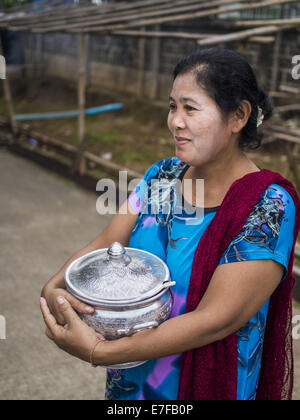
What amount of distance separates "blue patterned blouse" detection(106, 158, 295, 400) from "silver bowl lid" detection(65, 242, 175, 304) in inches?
3.6

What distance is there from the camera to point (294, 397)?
267 cm

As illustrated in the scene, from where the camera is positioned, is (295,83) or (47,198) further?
(295,83)

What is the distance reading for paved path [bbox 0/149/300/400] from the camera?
8.94ft

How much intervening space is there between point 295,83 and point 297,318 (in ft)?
19.3

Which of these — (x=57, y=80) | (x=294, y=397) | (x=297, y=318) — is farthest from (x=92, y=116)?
(x=294, y=397)

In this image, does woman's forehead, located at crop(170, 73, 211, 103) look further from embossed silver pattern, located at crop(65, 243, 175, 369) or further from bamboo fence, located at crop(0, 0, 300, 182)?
bamboo fence, located at crop(0, 0, 300, 182)

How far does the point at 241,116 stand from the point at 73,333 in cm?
79

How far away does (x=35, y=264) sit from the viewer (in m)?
4.19

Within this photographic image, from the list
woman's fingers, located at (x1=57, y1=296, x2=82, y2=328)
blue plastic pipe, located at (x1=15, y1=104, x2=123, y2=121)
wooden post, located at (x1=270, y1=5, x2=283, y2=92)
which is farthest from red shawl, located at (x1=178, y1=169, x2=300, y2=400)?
blue plastic pipe, located at (x1=15, y1=104, x2=123, y2=121)

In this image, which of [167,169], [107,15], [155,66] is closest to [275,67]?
[155,66]

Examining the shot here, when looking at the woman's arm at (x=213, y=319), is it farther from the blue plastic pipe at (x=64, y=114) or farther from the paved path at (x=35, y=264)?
the blue plastic pipe at (x=64, y=114)

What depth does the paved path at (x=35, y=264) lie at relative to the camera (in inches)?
107

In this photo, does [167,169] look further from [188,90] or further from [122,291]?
[122,291]

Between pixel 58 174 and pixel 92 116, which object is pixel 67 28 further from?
pixel 92 116
